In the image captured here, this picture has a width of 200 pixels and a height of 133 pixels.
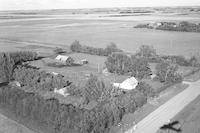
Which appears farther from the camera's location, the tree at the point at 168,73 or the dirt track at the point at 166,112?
the tree at the point at 168,73

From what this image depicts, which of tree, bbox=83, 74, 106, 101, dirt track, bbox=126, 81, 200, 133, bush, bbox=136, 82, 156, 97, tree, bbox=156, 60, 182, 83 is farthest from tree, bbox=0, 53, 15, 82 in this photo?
dirt track, bbox=126, 81, 200, 133

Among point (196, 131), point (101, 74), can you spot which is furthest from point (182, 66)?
point (196, 131)

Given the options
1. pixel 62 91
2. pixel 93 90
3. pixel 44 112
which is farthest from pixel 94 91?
pixel 44 112

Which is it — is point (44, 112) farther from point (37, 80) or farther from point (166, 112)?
point (166, 112)

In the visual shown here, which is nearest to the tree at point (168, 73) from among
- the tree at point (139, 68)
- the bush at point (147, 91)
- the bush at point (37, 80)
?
the tree at point (139, 68)

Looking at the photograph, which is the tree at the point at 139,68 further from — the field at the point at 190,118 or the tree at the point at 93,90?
the field at the point at 190,118

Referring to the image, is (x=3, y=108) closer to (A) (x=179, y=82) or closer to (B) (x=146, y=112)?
(B) (x=146, y=112)
